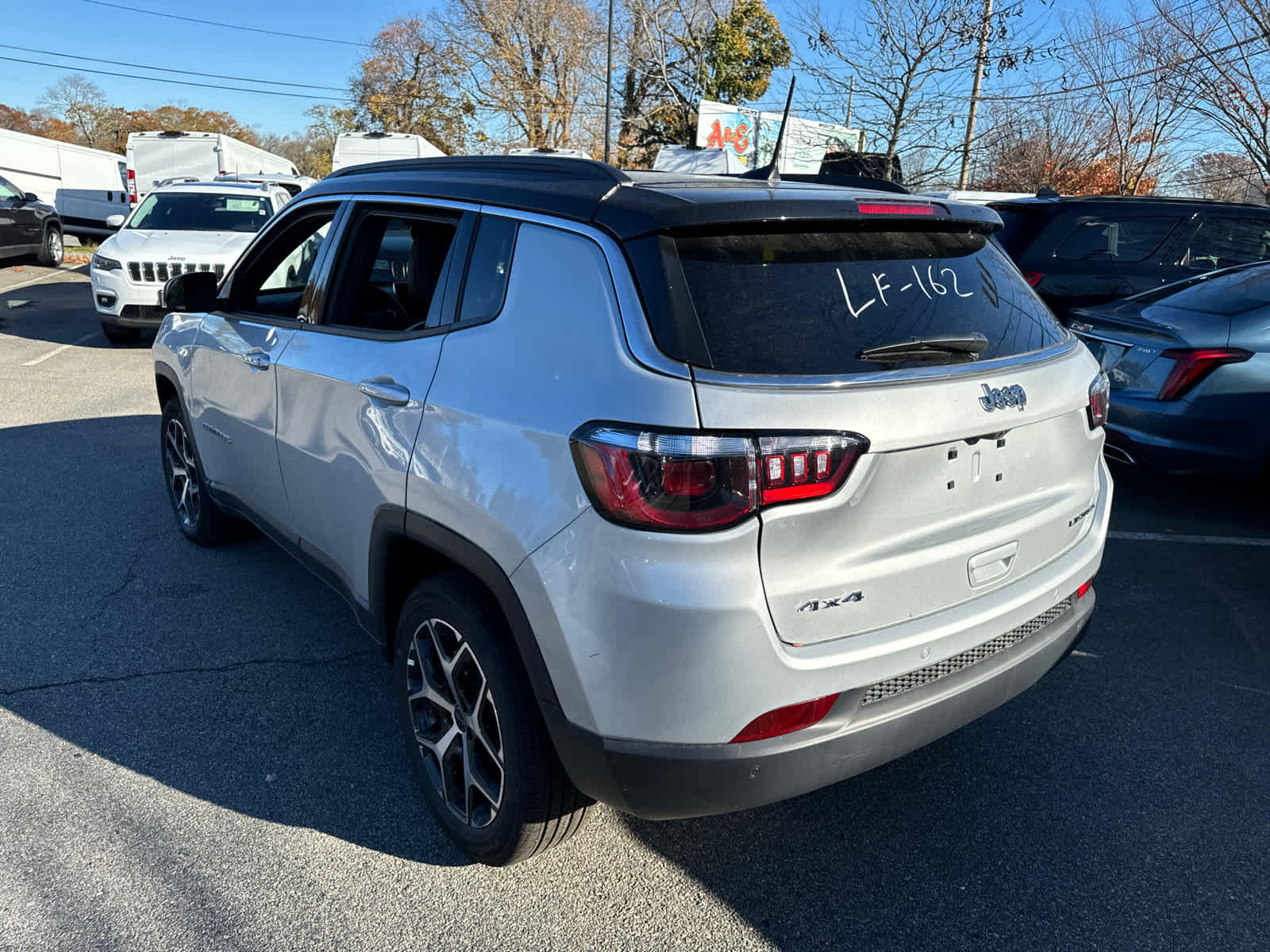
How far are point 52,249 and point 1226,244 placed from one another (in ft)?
63.2

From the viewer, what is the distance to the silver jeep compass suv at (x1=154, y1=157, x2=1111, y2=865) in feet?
6.51

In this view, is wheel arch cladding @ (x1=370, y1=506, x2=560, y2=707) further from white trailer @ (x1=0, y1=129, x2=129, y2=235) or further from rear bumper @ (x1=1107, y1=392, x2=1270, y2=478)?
white trailer @ (x1=0, y1=129, x2=129, y2=235)

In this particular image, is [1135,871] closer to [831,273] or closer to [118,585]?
[831,273]

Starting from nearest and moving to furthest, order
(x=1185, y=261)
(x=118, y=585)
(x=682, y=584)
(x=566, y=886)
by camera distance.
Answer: (x=682, y=584), (x=566, y=886), (x=118, y=585), (x=1185, y=261)

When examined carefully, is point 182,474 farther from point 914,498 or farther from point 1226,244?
point 1226,244

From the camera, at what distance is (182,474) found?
496 centimetres

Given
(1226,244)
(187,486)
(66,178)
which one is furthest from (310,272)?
(66,178)

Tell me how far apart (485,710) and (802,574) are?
0.99 m

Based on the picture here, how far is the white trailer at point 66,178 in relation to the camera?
24641 mm

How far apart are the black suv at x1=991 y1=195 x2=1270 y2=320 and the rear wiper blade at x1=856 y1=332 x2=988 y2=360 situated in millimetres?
5550

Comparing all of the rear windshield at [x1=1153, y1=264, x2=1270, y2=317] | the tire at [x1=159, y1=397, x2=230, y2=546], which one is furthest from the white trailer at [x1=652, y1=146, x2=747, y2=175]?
the tire at [x1=159, y1=397, x2=230, y2=546]

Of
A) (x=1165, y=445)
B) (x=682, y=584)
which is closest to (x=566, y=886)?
(x=682, y=584)

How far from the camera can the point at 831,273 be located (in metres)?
2.28

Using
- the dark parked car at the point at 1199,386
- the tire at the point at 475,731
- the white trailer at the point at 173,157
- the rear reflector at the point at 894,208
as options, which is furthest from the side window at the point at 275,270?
the white trailer at the point at 173,157
